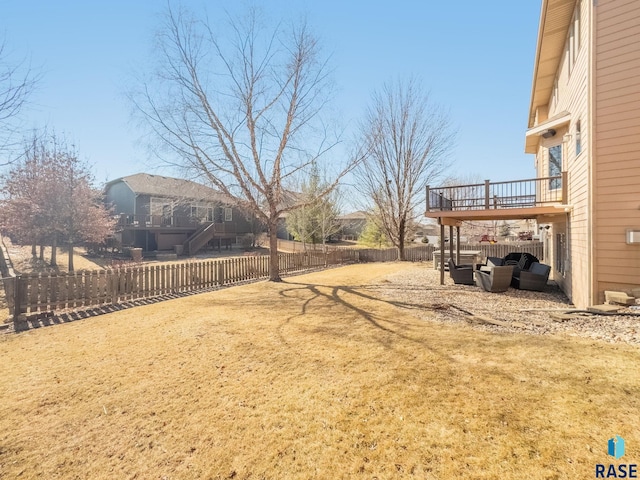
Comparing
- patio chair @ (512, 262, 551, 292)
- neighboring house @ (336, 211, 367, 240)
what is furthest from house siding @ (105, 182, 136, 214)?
patio chair @ (512, 262, 551, 292)

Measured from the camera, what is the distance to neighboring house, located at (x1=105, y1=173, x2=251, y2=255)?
27.7m

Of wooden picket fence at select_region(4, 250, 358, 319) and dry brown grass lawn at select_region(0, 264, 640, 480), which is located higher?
wooden picket fence at select_region(4, 250, 358, 319)

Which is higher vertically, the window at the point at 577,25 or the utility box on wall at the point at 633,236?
the window at the point at 577,25

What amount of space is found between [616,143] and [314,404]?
27.8 ft

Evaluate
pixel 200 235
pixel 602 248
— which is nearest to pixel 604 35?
pixel 602 248

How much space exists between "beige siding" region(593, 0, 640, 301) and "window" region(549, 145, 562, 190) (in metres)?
4.42

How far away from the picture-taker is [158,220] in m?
28.0

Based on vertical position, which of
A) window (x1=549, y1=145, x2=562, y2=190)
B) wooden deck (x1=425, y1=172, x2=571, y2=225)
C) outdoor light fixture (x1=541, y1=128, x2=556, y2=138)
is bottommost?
wooden deck (x1=425, y1=172, x2=571, y2=225)

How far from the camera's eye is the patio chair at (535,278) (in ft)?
34.4

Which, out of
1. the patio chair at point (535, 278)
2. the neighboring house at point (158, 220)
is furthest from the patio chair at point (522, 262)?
the neighboring house at point (158, 220)

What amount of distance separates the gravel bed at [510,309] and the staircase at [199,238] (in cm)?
2143

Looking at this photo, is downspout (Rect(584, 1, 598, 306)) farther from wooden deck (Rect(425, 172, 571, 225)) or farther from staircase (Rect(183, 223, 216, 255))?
staircase (Rect(183, 223, 216, 255))

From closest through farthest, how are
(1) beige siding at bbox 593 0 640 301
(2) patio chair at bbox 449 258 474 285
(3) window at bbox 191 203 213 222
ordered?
(1) beige siding at bbox 593 0 640 301, (2) patio chair at bbox 449 258 474 285, (3) window at bbox 191 203 213 222

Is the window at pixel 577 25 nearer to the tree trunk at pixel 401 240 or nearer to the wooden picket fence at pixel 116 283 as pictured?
the wooden picket fence at pixel 116 283
